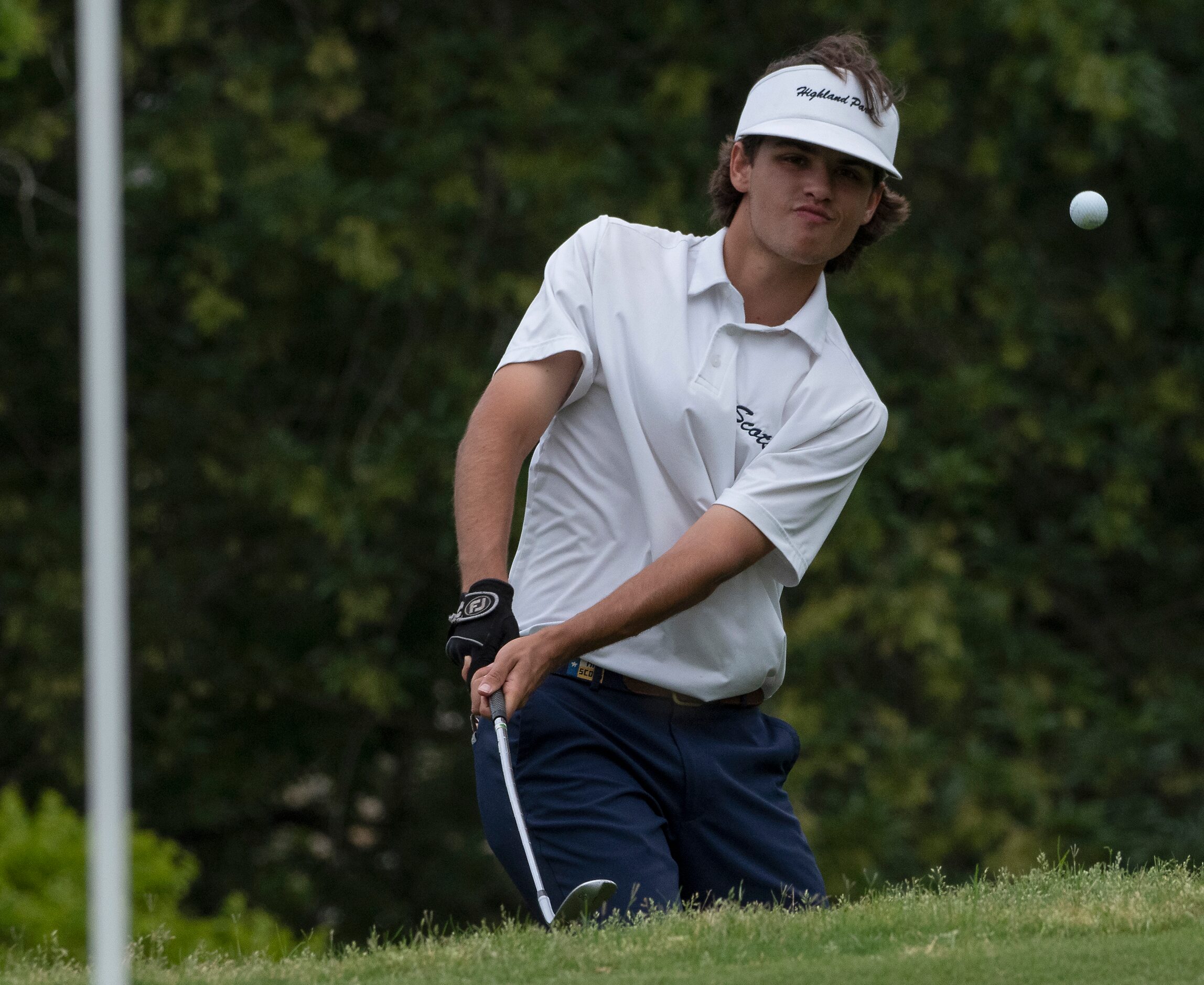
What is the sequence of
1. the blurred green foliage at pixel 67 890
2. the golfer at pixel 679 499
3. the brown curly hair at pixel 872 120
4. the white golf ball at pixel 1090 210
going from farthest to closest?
the blurred green foliage at pixel 67 890
the white golf ball at pixel 1090 210
the brown curly hair at pixel 872 120
the golfer at pixel 679 499

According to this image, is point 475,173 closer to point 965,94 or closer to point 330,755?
point 965,94

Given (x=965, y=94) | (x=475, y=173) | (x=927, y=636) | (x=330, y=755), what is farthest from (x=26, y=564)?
(x=965, y=94)

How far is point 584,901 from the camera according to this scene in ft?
14.1

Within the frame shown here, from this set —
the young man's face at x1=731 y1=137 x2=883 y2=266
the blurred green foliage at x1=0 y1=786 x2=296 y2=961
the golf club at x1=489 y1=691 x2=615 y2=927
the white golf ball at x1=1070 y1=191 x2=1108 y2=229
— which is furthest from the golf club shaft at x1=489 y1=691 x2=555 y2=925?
the blurred green foliage at x1=0 y1=786 x2=296 y2=961

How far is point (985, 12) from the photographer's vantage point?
9812mm

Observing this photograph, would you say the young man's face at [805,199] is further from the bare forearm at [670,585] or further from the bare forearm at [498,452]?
the bare forearm at [670,585]

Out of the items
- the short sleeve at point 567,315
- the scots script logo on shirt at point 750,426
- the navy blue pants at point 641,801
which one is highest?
the short sleeve at point 567,315

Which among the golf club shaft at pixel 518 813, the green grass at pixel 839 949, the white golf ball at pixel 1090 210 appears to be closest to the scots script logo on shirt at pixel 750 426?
the golf club shaft at pixel 518 813

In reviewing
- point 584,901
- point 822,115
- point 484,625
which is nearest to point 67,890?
point 584,901

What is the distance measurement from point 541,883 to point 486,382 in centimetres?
610

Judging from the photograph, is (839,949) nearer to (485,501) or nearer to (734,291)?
(485,501)

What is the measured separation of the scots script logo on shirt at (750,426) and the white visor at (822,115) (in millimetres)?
703

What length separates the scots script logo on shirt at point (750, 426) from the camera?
4742mm

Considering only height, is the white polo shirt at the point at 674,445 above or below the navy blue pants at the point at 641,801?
above
